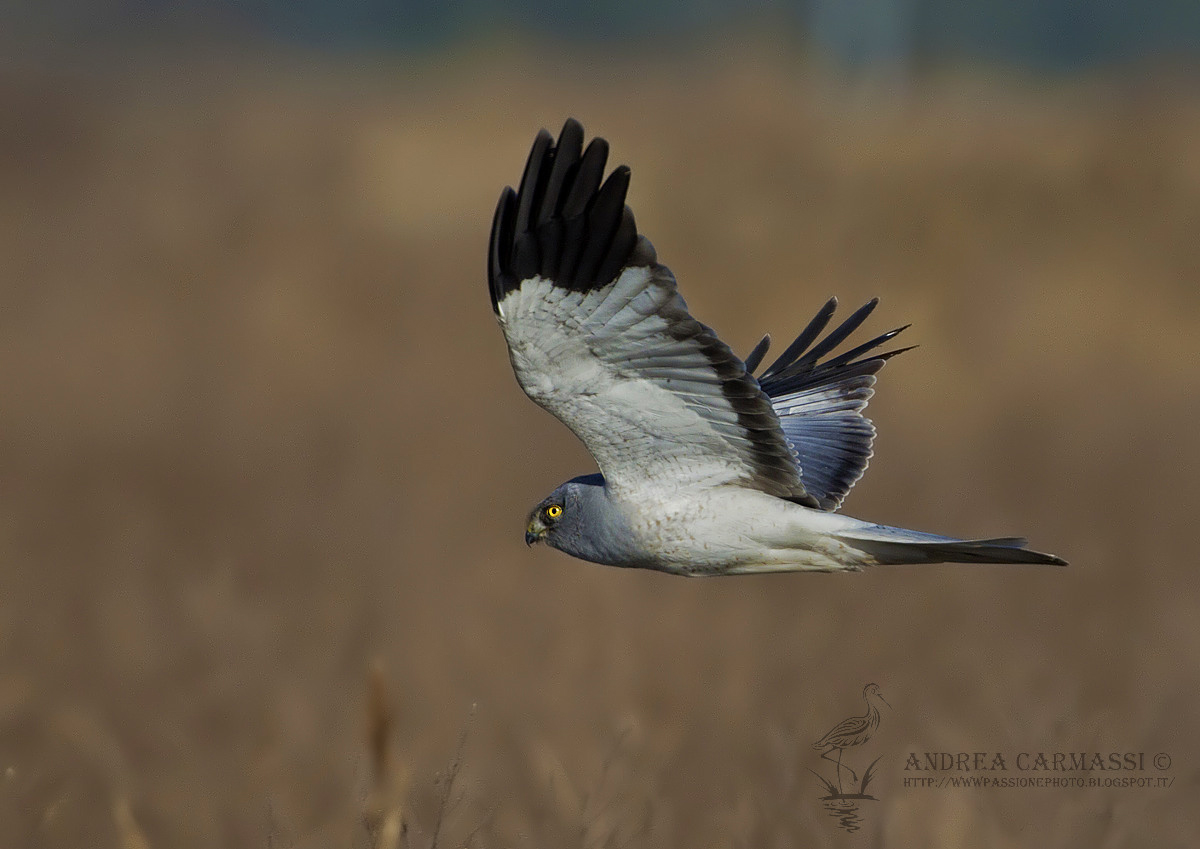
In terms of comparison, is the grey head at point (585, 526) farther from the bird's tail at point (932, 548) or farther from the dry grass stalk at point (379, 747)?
→ the dry grass stalk at point (379, 747)

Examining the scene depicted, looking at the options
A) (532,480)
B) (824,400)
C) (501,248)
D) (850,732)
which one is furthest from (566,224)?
(532,480)

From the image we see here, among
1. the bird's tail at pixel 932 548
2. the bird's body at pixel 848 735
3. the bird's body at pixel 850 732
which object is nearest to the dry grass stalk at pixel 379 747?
the bird's tail at pixel 932 548

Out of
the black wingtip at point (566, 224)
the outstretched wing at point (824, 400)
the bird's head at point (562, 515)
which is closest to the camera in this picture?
the black wingtip at point (566, 224)

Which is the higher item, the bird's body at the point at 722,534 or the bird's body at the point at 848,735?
the bird's body at the point at 722,534

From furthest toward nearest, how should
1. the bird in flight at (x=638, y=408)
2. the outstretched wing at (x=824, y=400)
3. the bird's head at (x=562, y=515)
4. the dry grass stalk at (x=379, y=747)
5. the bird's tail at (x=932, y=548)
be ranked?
the outstretched wing at (x=824, y=400)
the bird's head at (x=562, y=515)
the bird's tail at (x=932, y=548)
the bird in flight at (x=638, y=408)
the dry grass stalk at (x=379, y=747)

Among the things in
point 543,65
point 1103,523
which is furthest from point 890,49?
point 1103,523

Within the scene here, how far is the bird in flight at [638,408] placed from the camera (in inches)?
177

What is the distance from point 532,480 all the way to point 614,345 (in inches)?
253

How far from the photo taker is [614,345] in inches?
188

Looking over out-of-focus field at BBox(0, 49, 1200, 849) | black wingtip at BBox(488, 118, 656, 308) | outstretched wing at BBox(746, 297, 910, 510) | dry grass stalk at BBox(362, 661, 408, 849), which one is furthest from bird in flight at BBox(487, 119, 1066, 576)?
dry grass stalk at BBox(362, 661, 408, 849)

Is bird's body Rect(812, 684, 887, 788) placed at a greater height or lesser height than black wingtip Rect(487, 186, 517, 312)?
lesser

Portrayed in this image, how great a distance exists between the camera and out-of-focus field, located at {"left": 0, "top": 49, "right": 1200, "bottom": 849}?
7004 millimetres

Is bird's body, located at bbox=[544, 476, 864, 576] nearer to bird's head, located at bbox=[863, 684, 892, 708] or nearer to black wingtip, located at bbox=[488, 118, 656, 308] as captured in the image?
black wingtip, located at bbox=[488, 118, 656, 308]

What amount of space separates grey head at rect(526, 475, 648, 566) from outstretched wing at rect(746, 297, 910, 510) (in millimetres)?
1236
